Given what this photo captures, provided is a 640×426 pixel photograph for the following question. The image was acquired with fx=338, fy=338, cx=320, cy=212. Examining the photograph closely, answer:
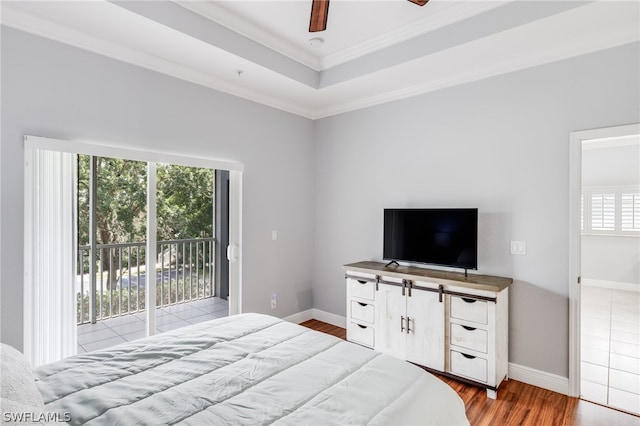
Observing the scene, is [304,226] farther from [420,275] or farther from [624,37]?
[624,37]

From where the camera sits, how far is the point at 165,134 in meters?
3.02

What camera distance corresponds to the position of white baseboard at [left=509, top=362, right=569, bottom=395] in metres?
2.67

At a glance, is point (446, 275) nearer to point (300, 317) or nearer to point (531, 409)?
point (531, 409)

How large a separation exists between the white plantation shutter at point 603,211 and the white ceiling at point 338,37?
16.4 feet

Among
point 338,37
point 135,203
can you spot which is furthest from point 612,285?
point 135,203

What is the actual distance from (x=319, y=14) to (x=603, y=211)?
6859 millimetres

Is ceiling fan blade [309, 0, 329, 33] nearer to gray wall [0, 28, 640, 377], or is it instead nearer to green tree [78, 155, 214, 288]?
gray wall [0, 28, 640, 377]

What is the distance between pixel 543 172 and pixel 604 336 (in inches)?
94.2

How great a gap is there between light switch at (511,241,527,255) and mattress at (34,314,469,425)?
5.90ft

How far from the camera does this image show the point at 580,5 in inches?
83.9

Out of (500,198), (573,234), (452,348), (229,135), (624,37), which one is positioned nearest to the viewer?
(624,37)

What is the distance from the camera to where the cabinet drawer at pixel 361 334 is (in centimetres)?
333

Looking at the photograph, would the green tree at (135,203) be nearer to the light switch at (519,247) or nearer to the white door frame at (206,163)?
the white door frame at (206,163)

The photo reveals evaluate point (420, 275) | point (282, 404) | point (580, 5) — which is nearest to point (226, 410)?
point (282, 404)
